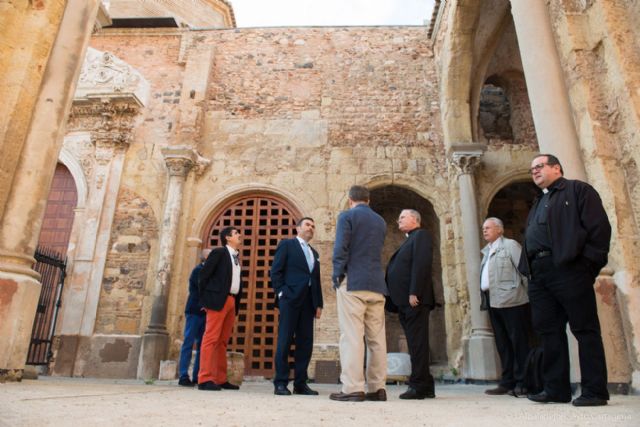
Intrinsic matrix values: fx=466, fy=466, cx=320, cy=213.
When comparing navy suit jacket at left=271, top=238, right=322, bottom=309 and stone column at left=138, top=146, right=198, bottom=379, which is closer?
navy suit jacket at left=271, top=238, right=322, bottom=309

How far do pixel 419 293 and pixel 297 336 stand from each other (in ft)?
3.83

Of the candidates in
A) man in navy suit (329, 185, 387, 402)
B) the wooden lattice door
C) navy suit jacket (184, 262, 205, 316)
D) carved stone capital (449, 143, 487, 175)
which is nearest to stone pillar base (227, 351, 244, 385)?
navy suit jacket (184, 262, 205, 316)

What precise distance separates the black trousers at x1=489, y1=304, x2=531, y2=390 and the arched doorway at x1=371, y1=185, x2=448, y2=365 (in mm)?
5230

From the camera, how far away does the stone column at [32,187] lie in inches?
132

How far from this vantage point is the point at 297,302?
4.07 metres

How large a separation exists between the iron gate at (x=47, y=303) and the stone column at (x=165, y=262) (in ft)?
5.77

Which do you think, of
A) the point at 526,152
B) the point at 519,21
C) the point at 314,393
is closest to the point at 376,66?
the point at 526,152

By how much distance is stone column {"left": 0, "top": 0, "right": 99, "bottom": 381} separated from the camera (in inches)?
132

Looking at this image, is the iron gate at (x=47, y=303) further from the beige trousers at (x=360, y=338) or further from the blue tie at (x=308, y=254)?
the beige trousers at (x=360, y=338)

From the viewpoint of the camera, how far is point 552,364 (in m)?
3.04

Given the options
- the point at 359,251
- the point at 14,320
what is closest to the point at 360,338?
the point at 359,251

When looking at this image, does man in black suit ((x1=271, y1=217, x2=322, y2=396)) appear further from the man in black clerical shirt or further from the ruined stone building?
the ruined stone building

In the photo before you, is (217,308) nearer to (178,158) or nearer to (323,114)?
(178,158)

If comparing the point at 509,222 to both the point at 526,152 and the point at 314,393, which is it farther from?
the point at 314,393
